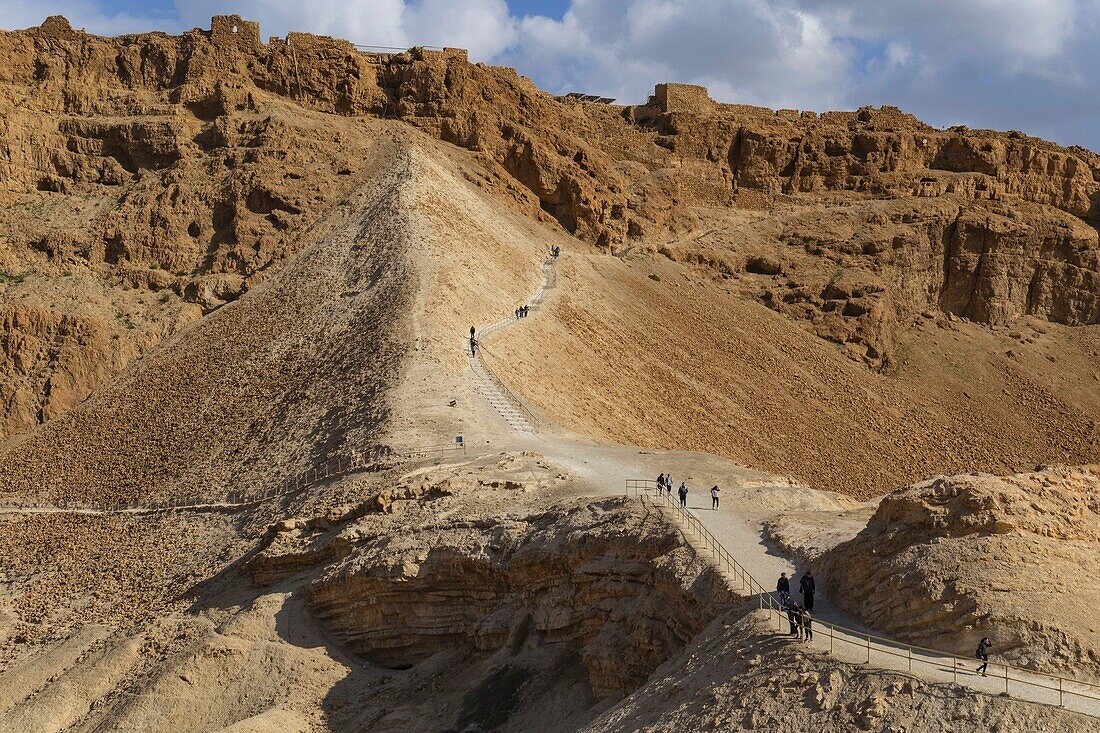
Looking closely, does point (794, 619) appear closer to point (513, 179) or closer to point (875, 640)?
point (875, 640)

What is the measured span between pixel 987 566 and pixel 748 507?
28.4ft

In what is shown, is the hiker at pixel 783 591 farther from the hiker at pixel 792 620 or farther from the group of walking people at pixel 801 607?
the hiker at pixel 792 620

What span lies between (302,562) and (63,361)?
21.1 meters

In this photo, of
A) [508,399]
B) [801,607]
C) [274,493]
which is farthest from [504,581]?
[508,399]

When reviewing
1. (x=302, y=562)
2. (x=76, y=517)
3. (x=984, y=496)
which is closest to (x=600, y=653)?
(x=984, y=496)

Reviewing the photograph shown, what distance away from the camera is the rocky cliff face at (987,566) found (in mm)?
14336

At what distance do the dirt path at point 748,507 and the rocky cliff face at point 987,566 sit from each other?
0.37 metres

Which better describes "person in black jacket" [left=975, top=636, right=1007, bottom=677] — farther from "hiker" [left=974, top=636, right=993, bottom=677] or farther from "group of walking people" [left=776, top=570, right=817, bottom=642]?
"group of walking people" [left=776, top=570, right=817, bottom=642]

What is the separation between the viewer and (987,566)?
15.2m

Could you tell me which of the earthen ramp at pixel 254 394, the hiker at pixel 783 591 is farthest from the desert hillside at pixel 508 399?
the hiker at pixel 783 591

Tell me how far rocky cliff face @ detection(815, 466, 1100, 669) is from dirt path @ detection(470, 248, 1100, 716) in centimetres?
37

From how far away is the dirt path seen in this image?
13.7m

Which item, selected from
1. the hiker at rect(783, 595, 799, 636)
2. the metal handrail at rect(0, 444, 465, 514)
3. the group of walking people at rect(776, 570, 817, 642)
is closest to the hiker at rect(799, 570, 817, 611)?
the group of walking people at rect(776, 570, 817, 642)

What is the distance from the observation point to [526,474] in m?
26.2
